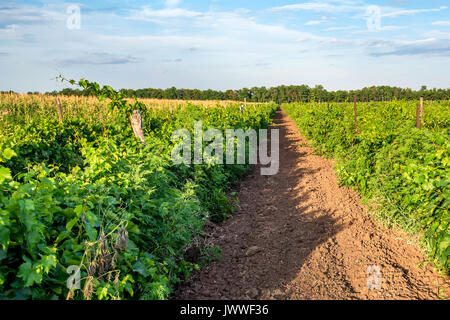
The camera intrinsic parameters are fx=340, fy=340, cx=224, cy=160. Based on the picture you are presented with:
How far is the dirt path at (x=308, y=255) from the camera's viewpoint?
411 centimetres

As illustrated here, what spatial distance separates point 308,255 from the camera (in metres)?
4.95

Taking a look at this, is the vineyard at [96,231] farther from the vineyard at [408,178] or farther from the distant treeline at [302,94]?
the distant treeline at [302,94]

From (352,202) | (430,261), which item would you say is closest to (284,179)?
(352,202)

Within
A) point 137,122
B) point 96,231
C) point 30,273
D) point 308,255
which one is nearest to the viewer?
point 30,273

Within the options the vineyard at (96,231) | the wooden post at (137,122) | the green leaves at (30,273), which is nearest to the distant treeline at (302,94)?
the wooden post at (137,122)

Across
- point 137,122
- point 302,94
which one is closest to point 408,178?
point 137,122

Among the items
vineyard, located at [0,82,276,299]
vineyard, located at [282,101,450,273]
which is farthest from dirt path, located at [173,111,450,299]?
vineyard, located at [0,82,276,299]

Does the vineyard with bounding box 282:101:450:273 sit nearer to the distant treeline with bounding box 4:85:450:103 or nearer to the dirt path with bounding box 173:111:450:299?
the dirt path with bounding box 173:111:450:299

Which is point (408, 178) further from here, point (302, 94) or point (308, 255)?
point (302, 94)

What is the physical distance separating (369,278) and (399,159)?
2.59 meters

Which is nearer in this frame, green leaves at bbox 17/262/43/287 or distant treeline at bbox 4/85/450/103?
green leaves at bbox 17/262/43/287

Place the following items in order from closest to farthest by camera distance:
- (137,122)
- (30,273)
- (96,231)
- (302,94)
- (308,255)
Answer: (30,273), (96,231), (308,255), (137,122), (302,94)

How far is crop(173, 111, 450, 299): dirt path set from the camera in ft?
13.5
